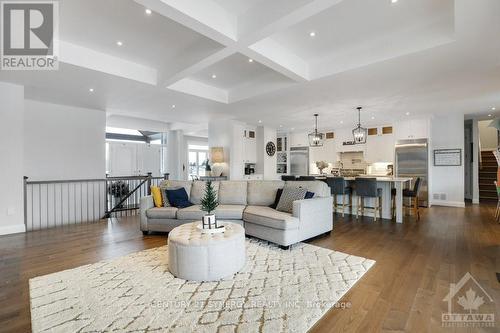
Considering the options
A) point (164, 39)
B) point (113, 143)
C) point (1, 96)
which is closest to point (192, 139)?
point (113, 143)

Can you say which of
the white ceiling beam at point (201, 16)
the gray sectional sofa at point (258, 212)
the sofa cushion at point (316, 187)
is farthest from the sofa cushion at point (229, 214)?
the white ceiling beam at point (201, 16)

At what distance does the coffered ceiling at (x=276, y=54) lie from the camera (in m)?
2.59

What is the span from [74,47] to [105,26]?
0.85 metres

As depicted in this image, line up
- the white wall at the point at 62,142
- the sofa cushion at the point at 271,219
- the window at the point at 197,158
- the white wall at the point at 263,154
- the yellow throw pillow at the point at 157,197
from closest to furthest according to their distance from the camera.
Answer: the sofa cushion at the point at 271,219 → the yellow throw pillow at the point at 157,197 → the white wall at the point at 62,142 → the white wall at the point at 263,154 → the window at the point at 197,158

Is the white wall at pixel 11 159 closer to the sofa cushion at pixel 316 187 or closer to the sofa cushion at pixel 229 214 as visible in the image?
the sofa cushion at pixel 229 214

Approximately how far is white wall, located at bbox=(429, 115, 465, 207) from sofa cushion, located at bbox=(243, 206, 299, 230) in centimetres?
628

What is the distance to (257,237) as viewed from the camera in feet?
12.3

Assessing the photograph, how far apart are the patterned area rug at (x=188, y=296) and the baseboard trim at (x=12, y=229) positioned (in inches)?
109

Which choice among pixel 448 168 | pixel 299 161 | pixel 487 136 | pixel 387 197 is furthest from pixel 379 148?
pixel 487 136

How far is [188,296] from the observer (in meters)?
2.20

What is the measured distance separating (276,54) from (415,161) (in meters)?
6.14

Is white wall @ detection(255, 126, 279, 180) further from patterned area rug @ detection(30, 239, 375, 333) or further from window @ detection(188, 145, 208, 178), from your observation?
patterned area rug @ detection(30, 239, 375, 333)

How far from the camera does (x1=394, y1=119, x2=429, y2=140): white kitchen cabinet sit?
23.3ft

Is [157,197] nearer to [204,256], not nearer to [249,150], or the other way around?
[204,256]
